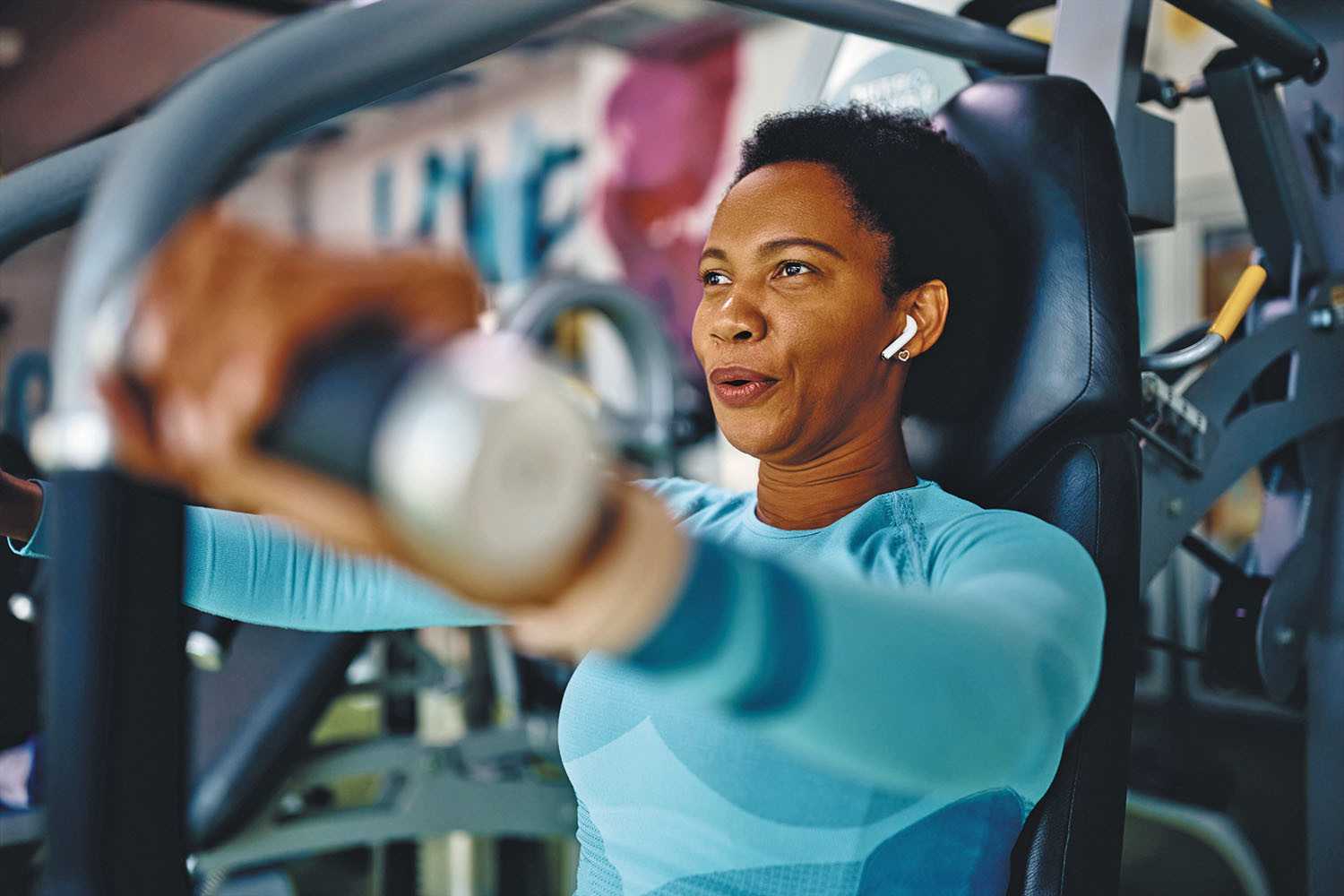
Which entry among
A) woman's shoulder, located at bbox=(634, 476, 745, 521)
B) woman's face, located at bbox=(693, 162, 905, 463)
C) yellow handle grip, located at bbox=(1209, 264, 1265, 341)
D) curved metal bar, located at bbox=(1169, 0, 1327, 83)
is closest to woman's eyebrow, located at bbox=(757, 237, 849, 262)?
woman's face, located at bbox=(693, 162, 905, 463)

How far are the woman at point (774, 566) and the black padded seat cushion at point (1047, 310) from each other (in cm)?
4

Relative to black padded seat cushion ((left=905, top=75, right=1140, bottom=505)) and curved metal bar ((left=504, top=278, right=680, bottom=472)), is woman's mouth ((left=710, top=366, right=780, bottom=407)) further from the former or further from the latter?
curved metal bar ((left=504, top=278, right=680, bottom=472))

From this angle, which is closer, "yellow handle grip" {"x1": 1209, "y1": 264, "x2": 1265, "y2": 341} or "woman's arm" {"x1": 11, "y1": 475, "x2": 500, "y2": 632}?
"woman's arm" {"x1": 11, "y1": 475, "x2": 500, "y2": 632}

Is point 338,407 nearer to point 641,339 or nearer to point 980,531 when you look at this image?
point 980,531

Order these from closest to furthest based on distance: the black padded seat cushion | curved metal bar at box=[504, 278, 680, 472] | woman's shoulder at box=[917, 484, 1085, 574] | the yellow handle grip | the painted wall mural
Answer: woman's shoulder at box=[917, 484, 1085, 574], the black padded seat cushion, the yellow handle grip, curved metal bar at box=[504, 278, 680, 472], the painted wall mural

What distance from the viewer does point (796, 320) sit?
812 millimetres

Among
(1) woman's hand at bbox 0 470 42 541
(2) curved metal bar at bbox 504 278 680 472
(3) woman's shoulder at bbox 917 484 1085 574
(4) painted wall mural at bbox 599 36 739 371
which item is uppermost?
(4) painted wall mural at bbox 599 36 739 371

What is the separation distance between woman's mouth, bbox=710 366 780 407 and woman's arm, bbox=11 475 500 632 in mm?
260

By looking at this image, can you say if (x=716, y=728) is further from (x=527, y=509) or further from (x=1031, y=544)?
(x=527, y=509)

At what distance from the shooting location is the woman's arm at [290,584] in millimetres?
777

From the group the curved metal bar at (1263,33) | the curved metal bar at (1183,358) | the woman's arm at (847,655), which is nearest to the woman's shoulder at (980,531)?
the woman's arm at (847,655)

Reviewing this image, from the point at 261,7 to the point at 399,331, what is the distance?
98 centimetres

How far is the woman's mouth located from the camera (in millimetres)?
827

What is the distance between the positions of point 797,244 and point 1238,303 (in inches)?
27.9
